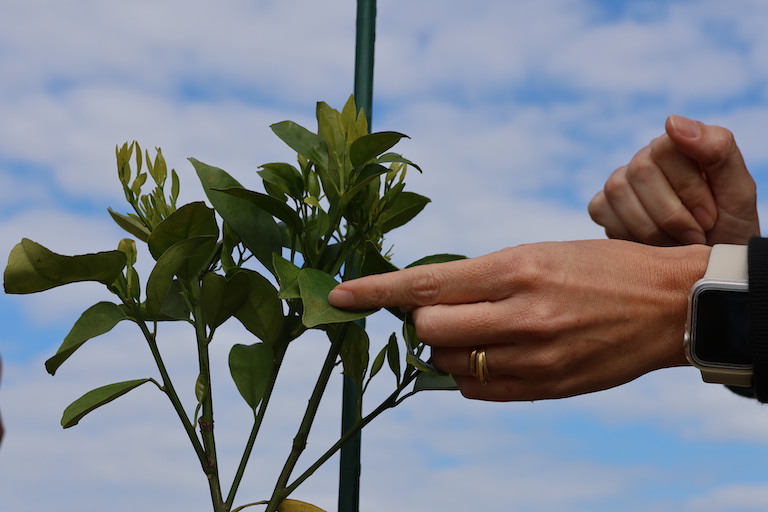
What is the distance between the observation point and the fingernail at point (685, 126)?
1.21 metres

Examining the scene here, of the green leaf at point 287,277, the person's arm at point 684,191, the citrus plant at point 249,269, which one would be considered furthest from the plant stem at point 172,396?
the person's arm at point 684,191

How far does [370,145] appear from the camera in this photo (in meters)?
0.89

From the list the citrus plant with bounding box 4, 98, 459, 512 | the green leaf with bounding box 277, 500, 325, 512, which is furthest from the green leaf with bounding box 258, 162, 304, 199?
the green leaf with bounding box 277, 500, 325, 512

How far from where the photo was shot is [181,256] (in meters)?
0.89

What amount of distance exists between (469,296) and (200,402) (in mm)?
343

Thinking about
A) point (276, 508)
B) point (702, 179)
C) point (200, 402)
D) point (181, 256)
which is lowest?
point (276, 508)

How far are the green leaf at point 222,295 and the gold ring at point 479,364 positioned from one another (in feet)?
0.89

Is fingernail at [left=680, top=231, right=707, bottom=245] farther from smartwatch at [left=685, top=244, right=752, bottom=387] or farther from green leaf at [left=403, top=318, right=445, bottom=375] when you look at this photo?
green leaf at [left=403, top=318, right=445, bottom=375]

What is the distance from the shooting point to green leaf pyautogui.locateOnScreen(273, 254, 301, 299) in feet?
2.78

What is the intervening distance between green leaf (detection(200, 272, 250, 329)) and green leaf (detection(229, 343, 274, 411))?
0.06 metres

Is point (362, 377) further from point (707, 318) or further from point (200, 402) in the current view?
point (707, 318)

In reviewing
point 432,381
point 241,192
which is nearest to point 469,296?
point 432,381

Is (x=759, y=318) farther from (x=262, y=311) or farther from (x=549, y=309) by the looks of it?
(x=262, y=311)

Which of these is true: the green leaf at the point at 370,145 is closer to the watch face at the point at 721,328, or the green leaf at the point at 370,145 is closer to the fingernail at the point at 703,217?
the watch face at the point at 721,328
